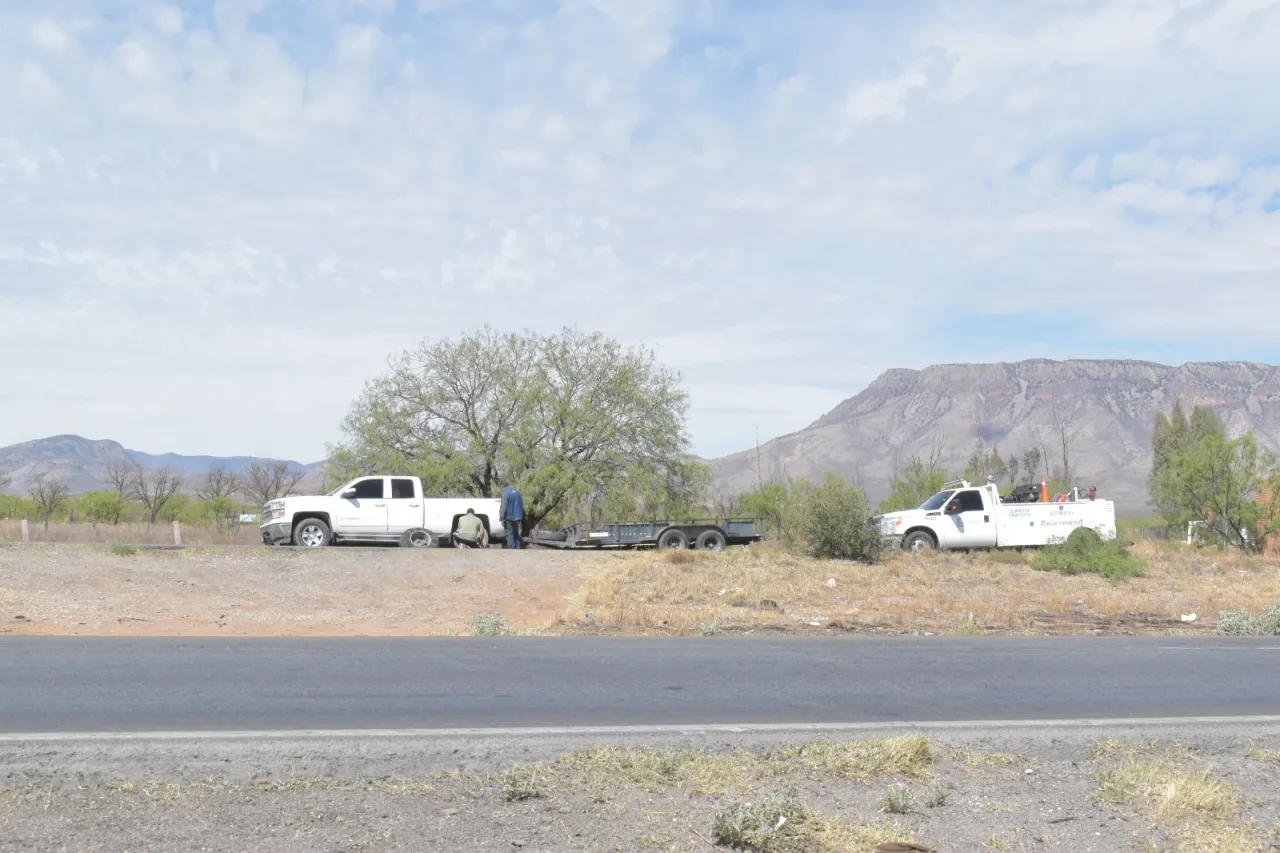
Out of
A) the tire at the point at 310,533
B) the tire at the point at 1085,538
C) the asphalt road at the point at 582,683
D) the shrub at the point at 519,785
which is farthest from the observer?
the tire at the point at 1085,538

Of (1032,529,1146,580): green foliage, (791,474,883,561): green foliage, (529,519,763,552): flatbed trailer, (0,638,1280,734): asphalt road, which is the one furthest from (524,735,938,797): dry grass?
(529,519,763,552): flatbed trailer

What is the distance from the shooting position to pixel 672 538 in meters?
32.1

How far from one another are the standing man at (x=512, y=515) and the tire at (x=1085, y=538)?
13918 mm

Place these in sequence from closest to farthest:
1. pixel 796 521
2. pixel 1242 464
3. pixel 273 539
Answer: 1. pixel 273 539
2. pixel 796 521
3. pixel 1242 464

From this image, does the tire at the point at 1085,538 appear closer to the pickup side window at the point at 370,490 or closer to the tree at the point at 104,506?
the pickup side window at the point at 370,490

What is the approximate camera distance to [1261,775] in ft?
22.1

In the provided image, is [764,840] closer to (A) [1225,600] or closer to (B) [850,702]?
(B) [850,702]

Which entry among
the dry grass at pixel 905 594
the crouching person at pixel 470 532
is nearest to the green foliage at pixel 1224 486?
the dry grass at pixel 905 594

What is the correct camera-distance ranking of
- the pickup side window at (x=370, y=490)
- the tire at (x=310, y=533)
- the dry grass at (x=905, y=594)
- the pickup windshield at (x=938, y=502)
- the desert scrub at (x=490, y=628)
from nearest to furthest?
the desert scrub at (x=490, y=628) < the dry grass at (x=905, y=594) < the tire at (x=310, y=533) < the pickup side window at (x=370, y=490) < the pickup windshield at (x=938, y=502)

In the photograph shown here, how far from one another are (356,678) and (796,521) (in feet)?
74.9

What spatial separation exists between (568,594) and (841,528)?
30.4 ft

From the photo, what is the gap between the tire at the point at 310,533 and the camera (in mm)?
27828

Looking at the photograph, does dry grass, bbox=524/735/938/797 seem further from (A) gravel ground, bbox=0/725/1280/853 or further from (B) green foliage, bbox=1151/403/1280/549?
(B) green foliage, bbox=1151/403/1280/549

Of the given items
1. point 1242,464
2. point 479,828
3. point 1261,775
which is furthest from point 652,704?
point 1242,464
